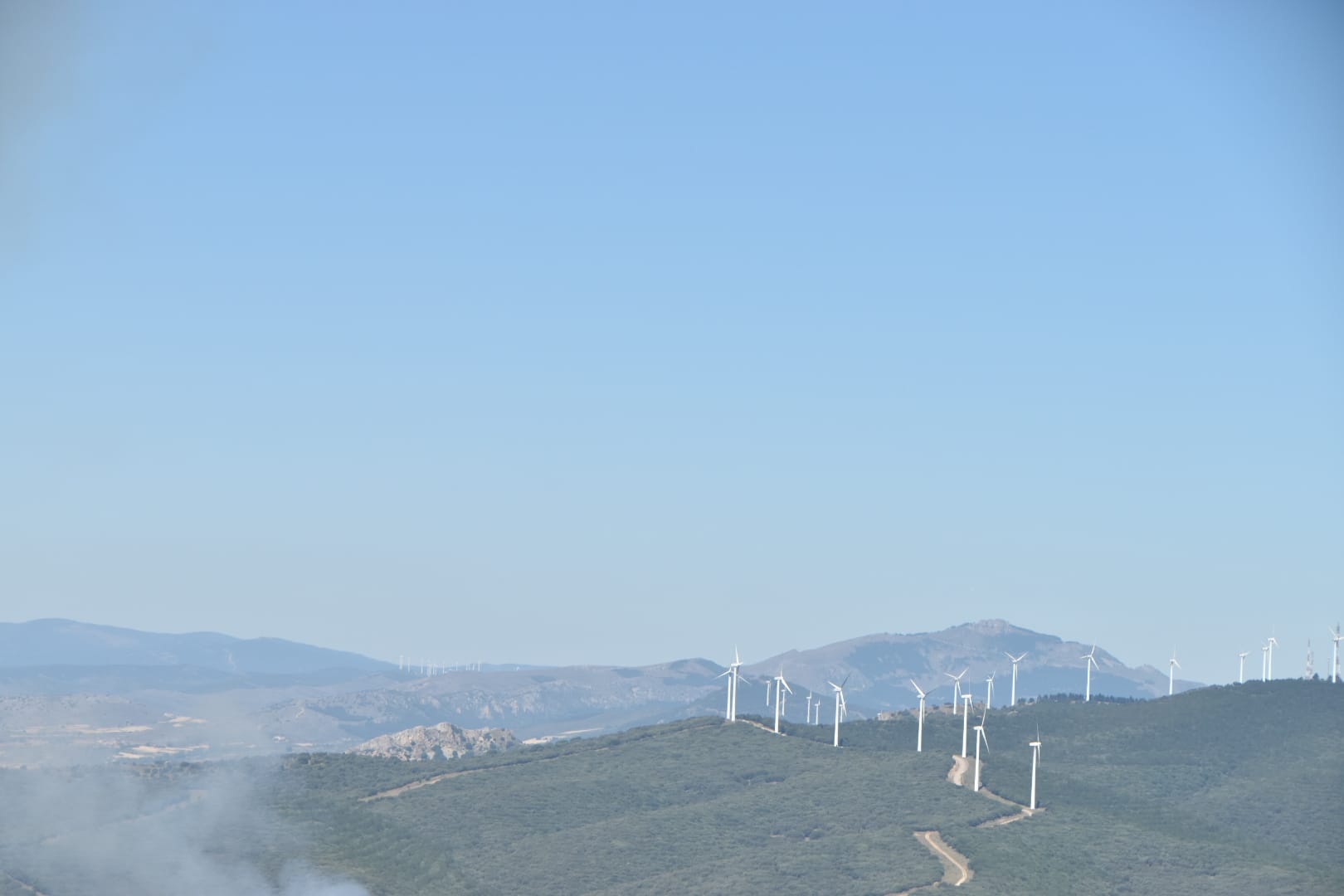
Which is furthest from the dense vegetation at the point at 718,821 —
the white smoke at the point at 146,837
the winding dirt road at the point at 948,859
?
the winding dirt road at the point at 948,859

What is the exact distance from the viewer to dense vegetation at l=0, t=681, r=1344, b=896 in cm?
13575

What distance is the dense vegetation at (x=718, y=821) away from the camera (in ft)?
445

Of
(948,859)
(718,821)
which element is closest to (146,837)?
(718,821)

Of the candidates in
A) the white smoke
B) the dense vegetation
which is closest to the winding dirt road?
the dense vegetation

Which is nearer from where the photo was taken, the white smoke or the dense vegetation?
the white smoke

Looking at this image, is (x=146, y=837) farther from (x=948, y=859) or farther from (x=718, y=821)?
(x=948, y=859)

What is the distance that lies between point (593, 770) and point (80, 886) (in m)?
76.0

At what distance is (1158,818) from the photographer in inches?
6506

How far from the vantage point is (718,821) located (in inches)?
6334

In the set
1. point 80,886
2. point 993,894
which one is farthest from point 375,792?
point 993,894

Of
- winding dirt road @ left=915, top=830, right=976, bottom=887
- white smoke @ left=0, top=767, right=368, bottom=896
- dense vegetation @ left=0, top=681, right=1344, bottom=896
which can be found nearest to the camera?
white smoke @ left=0, top=767, right=368, bottom=896

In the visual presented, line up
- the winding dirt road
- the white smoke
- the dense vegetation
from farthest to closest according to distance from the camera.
Result: 1. the winding dirt road
2. the dense vegetation
3. the white smoke

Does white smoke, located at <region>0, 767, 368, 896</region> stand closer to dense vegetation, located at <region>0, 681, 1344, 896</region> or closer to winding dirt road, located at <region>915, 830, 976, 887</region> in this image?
dense vegetation, located at <region>0, 681, 1344, 896</region>

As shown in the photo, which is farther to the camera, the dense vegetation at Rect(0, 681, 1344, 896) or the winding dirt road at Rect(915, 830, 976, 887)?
the winding dirt road at Rect(915, 830, 976, 887)
